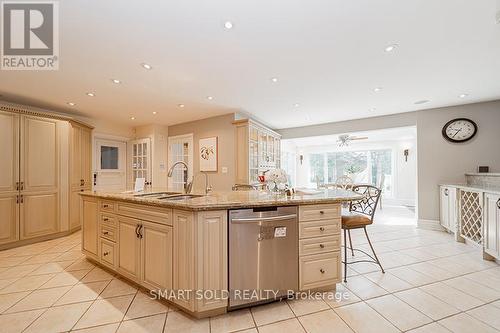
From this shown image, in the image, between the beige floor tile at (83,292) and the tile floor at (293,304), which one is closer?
the tile floor at (293,304)

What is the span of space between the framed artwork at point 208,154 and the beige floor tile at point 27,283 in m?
3.07

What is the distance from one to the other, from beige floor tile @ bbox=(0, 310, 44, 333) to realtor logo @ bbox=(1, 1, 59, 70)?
2.40 meters

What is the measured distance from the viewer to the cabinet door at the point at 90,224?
261 centimetres

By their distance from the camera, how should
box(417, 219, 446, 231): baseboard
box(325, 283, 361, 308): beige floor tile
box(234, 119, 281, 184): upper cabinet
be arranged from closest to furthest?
box(325, 283, 361, 308): beige floor tile
box(417, 219, 446, 231): baseboard
box(234, 119, 281, 184): upper cabinet

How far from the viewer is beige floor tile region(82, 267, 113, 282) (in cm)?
239

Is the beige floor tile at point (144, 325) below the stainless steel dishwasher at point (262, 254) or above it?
below

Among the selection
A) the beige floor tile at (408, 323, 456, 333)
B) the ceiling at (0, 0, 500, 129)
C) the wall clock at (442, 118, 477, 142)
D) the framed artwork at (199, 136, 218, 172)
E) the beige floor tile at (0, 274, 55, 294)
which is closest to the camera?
the beige floor tile at (408, 323, 456, 333)

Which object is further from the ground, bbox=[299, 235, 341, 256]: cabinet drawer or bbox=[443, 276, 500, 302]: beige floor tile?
bbox=[299, 235, 341, 256]: cabinet drawer

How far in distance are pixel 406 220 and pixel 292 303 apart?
185 inches

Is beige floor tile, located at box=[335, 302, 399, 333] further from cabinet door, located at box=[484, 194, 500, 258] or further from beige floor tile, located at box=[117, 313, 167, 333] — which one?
cabinet door, located at box=[484, 194, 500, 258]

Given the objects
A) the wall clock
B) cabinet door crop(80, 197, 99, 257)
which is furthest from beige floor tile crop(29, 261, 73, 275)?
the wall clock

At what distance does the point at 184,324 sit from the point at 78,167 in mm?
4095

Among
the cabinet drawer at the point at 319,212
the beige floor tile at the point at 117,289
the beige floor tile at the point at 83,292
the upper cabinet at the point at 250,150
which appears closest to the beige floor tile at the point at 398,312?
the cabinet drawer at the point at 319,212

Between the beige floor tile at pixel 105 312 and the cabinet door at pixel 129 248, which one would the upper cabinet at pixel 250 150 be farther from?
the beige floor tile at pixel 105 312
